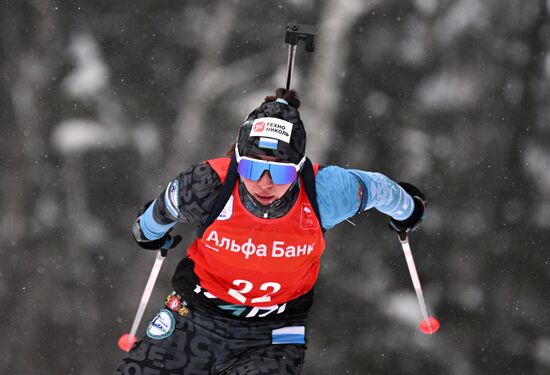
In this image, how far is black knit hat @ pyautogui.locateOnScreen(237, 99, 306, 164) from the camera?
2.35 m

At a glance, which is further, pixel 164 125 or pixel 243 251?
pixel 164 125

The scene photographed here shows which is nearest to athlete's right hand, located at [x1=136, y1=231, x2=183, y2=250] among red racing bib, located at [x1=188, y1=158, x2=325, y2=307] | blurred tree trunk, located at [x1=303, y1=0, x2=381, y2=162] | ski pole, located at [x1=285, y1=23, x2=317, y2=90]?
red racing bib, located at [x1=188, y1=158, x2=325, y2=307]

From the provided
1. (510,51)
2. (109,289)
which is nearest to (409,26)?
(510,51)

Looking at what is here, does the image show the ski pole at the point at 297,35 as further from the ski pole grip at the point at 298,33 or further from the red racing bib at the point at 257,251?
the red racing bib at the point at 257,251

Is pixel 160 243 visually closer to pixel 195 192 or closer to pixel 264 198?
pixel 195 192

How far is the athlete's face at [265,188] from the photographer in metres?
2.36

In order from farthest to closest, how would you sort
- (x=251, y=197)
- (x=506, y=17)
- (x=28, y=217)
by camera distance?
(x=28, y=217)
(x=506, y=17)
(x=251, y=197)

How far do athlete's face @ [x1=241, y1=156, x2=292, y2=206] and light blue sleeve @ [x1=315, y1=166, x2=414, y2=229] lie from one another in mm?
167

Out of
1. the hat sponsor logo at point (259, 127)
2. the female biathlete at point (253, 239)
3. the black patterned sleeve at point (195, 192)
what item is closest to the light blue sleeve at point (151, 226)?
the female biathlete at point (253, 239)

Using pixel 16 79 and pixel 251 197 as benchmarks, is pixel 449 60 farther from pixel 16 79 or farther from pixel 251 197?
pixel 16 79

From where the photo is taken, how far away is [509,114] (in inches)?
159

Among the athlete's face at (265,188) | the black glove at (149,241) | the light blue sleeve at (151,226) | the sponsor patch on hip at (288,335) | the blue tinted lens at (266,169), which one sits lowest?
the sponsor patch on hip at (288,335)

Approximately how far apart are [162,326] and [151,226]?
363 mm

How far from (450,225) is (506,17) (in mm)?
1154
